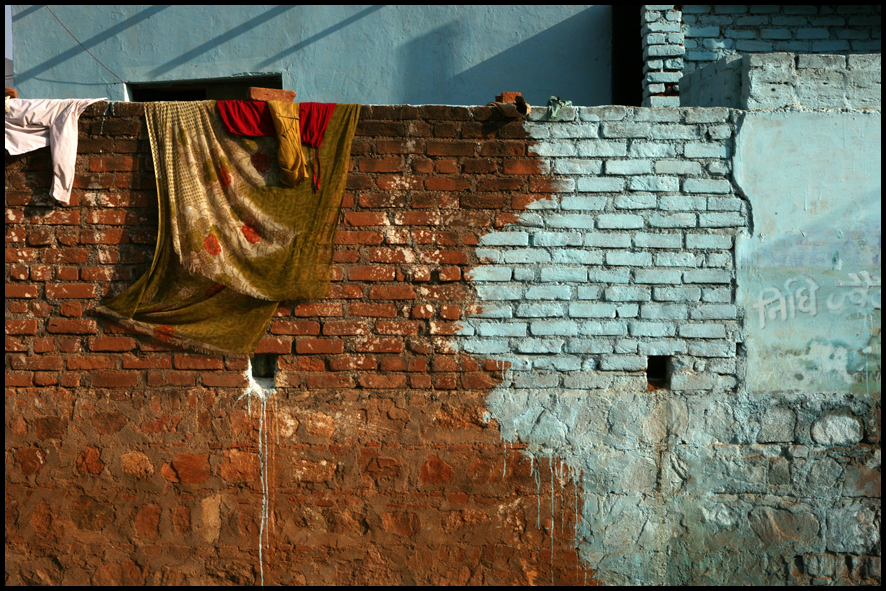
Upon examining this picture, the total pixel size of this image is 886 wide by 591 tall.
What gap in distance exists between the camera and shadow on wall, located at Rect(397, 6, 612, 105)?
17.6 feet

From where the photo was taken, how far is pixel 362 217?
321 centimetres

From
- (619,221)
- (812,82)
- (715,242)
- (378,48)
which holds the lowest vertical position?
(715,242)

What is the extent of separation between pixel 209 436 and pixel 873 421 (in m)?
3.39

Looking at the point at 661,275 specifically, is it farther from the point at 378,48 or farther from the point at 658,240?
the point at 378,48

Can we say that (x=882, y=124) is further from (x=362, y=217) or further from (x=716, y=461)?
(x=362, y=217)

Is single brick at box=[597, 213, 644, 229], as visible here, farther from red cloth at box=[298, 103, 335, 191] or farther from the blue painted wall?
the blue painted wall

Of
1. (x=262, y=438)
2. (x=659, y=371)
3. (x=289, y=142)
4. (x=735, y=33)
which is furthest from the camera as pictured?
(x=735, y=33)

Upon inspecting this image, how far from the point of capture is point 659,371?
134 inches

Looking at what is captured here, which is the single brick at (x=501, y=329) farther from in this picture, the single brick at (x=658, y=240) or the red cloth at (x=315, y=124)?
the red cloth at (x=315, y=124)

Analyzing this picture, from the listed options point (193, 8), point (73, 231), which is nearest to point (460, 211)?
point (73, 231)

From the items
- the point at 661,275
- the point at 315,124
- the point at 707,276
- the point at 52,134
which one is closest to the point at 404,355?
the point at 315,124

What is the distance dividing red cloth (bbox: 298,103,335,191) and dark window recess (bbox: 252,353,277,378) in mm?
907

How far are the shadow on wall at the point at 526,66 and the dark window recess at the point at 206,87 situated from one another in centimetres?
122

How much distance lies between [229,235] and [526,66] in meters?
3.27
